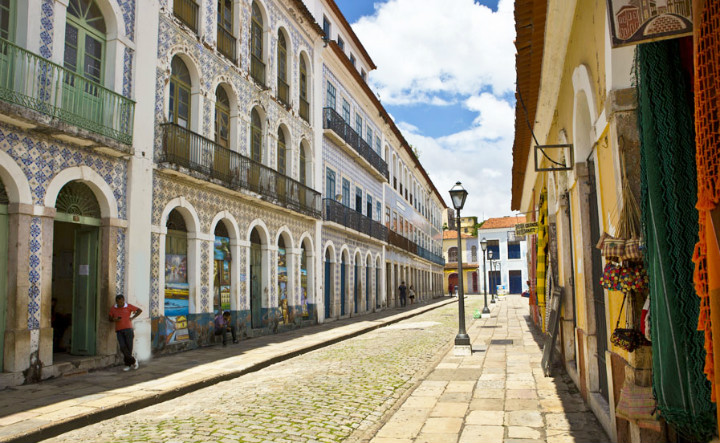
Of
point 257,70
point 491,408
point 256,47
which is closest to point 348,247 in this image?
point 257,70

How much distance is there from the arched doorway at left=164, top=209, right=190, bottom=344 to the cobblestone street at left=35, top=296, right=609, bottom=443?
2.79m

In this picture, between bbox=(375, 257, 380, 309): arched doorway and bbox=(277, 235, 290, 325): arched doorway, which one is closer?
bbox=(277, 235, 290, 325): arched doorway

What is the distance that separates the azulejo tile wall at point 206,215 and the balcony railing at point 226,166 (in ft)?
1.26

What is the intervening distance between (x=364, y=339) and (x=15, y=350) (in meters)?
8.86

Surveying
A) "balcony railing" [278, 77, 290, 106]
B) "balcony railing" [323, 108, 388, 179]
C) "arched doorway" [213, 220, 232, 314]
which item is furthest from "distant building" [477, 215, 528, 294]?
"arched doorway" [213, 220, 232, 314]

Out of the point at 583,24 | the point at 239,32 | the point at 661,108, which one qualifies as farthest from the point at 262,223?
the point at 661,108

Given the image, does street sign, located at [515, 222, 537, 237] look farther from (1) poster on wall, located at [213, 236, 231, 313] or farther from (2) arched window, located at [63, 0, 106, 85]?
(2) arched window, located at [63, 0, 106, 85]

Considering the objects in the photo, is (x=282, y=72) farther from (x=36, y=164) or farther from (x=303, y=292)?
(x=36, y=164)

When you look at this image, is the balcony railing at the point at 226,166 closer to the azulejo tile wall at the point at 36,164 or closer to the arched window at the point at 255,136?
the arched window at the point at 255,136

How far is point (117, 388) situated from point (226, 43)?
954 cm

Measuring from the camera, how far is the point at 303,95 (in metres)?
20.0

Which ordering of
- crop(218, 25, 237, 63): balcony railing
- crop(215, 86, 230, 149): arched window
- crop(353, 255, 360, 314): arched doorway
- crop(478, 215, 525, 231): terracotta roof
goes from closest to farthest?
1. crop(215, 86, 230, 149): arched window
2. crop(218, 25, 237, 63): balcony railing
3. crop(353, 255, 360, 314): arched doorway
4. crop(478, 215, 525, 231): terracotta roof

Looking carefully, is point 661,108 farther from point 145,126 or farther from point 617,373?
point 145,126

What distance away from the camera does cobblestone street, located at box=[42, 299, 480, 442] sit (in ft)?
18.7
